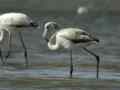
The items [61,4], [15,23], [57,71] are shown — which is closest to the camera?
[57,71]

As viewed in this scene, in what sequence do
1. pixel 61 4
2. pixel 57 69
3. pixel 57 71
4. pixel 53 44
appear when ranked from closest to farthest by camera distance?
pixel 57 71 < pixel 57 69 < pixel 53 44 < pixel 61 4

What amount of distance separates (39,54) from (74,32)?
377 cm

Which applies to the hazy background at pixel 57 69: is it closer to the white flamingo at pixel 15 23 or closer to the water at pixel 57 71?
the water at pixel 57 71

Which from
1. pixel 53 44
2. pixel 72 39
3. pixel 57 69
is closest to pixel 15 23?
pixel 53 44

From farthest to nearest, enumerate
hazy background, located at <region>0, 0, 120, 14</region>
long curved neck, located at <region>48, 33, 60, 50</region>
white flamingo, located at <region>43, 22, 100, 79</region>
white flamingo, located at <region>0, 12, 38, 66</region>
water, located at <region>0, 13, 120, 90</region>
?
hazy background, located at <region>0, 0, 120, 14</region> → white flamingo, located at <region>0, 12, 38, 66</region> → long curved neck, located at <region>48, 33, 60, 50</region> → white flamingo, located at <region>43, 22, 100, 79</region> → water, located at <region>0, 13, 120, 90</region>

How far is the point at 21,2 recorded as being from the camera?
6612cm

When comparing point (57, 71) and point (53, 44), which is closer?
point (57, 71)

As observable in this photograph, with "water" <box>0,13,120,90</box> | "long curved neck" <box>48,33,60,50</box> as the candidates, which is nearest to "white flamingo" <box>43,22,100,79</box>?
"long curved neck" <box>48,33,60,50</box>

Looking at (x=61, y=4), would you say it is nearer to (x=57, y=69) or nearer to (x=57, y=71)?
(x=57, y=69)

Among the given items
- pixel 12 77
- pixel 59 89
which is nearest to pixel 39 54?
pixel 12 77

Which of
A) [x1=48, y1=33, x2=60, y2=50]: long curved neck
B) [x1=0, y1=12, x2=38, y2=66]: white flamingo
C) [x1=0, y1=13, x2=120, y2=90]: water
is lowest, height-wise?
[x1=0, y1=13, x2=120, y2=90]: water

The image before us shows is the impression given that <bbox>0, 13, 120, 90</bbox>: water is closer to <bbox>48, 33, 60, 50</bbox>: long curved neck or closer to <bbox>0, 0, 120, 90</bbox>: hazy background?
<bbox>0, 0, 120, 90</bbox>: hazy background

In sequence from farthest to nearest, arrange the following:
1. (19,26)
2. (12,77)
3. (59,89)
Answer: (19,26) → (12,77) → (59,89)

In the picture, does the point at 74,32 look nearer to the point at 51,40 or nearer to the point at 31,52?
the point at 51,40
